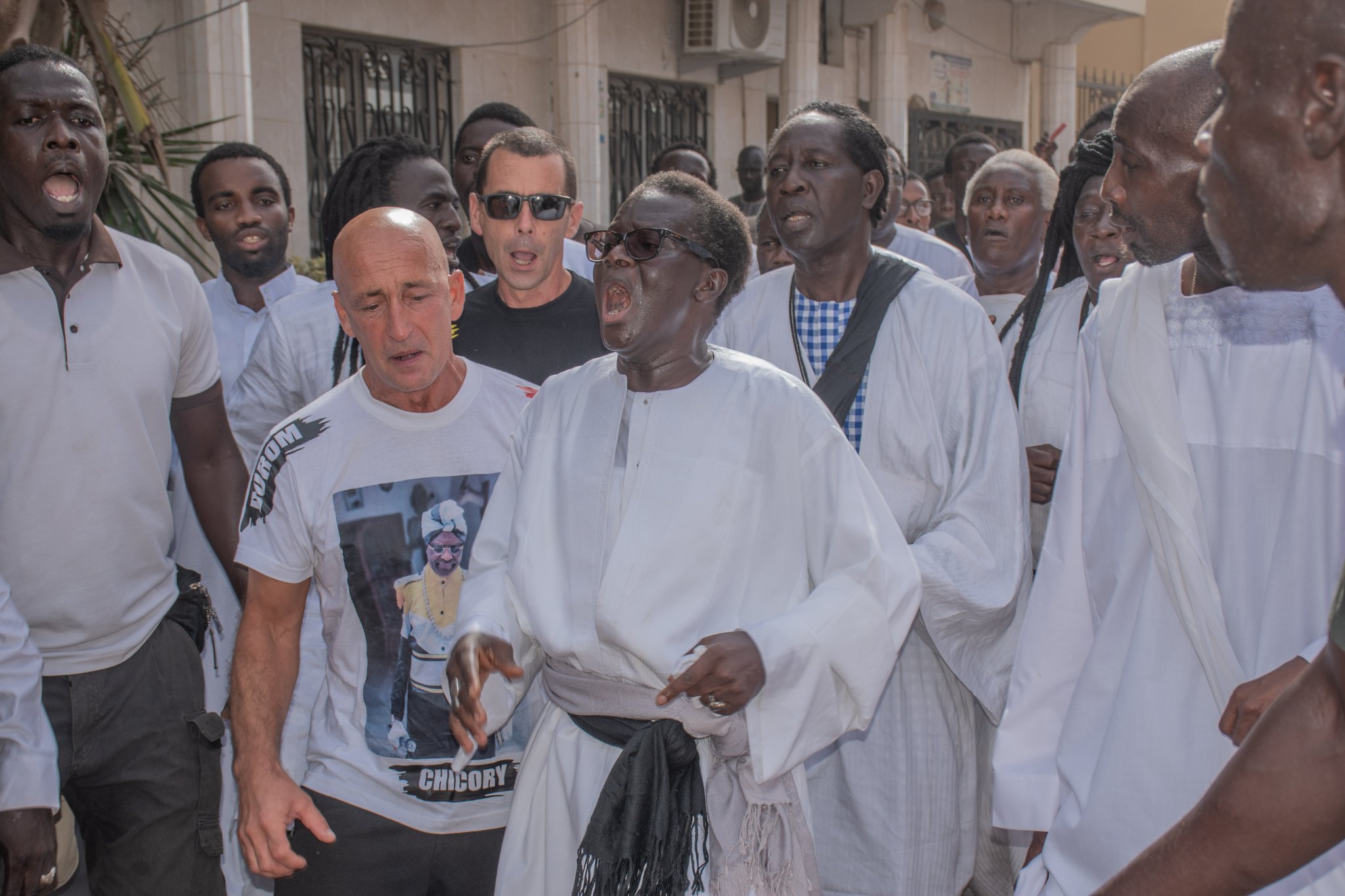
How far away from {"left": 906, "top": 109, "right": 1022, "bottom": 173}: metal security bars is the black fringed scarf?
1495 centimetres

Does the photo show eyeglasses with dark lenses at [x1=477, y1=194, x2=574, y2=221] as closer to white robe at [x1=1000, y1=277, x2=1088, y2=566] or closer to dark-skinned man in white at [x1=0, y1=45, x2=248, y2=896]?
dark-skinned man in white at [x1=0, y1=45, x2=248, y2=896]

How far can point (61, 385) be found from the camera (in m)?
3.30

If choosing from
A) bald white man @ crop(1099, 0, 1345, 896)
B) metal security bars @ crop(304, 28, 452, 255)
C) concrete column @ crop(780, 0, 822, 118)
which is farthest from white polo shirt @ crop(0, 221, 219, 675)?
concrete column @ crop(780, 0, 822, 118)

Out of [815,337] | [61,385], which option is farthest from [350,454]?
[815,337]

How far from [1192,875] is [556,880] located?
147cm

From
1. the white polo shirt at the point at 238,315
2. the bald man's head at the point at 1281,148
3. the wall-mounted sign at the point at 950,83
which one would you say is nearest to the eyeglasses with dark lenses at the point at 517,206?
the white polo shirt at the point at 238,315

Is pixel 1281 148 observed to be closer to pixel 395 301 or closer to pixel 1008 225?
pixel 395 301

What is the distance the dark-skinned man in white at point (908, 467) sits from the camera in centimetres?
346

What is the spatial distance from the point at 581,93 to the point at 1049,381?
8848mm

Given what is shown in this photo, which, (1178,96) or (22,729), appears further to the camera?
(22,729)

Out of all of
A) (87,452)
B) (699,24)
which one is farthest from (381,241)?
(699,24)

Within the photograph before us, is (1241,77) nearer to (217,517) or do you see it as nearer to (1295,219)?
(1295,219)

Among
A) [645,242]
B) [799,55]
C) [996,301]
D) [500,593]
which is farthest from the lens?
[799,55]

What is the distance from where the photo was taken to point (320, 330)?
4109mm
